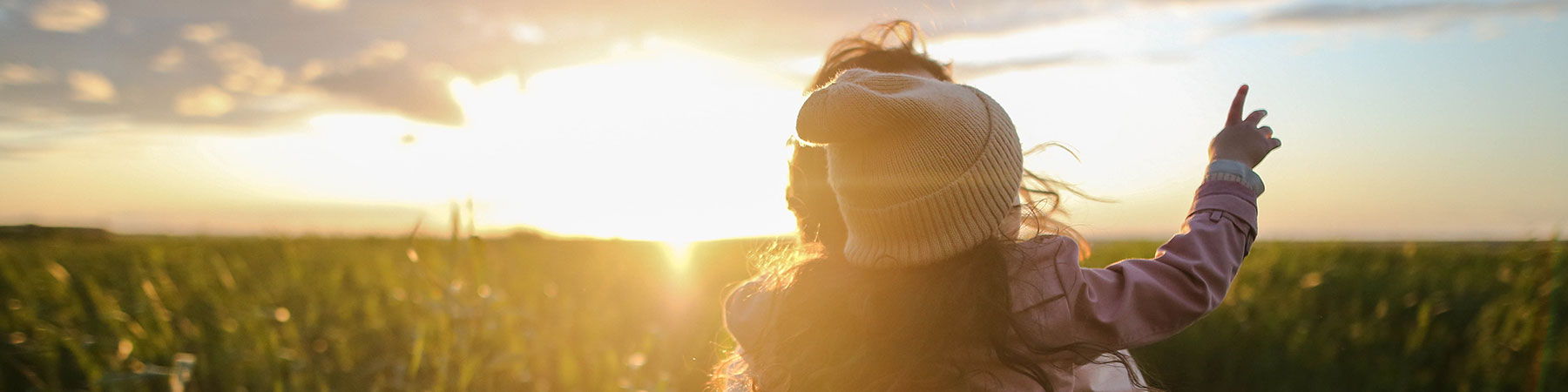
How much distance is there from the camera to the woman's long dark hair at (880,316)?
4.79 ft

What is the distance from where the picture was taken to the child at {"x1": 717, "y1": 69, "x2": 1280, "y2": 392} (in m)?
1.40

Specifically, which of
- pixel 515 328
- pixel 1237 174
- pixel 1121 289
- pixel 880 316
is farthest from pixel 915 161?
pixel 515 328

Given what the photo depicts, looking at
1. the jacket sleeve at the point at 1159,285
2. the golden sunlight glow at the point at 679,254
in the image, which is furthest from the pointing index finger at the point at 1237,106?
the golden sunlight glow at the point at 679,254

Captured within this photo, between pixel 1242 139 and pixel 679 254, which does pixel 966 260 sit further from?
→ pixel 679 254

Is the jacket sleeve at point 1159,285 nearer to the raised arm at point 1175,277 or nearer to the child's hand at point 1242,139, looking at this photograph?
the raised arm at point 1175,277

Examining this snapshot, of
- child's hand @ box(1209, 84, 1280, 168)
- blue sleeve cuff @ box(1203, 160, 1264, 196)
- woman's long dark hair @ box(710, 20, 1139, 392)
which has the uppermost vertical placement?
child's hand @ box(1209, 84, 1280, 168)

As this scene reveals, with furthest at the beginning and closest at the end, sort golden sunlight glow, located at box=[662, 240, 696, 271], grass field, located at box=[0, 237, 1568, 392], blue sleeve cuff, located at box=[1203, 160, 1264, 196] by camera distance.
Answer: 1. golden sunlight glow, located at box=[662, 240, 696, 271]
2. grass field, located at box=[0, 237, 1568, 392]
3. blue sleeve cuff, located at box=[1203, 160, 1264, 196]

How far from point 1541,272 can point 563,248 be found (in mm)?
8273

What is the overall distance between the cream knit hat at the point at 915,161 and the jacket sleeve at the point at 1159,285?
0.19 metres

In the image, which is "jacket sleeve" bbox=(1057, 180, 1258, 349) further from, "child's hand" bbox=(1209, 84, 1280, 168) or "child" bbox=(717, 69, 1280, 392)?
"child's hand" bbox=(1209, 84, 1280, 168)

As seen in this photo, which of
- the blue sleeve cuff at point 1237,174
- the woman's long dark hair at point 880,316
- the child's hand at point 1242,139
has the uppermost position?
the child's hand at point 1242,139

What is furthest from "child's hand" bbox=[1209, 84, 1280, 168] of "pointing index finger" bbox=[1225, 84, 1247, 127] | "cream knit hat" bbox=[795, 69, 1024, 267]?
"cream knit hat" bbox=[795, 69, 1024, 267]

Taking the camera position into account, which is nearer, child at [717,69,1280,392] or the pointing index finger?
child at [717,69,1280,392]

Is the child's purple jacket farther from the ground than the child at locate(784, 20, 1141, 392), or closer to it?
closer to it
